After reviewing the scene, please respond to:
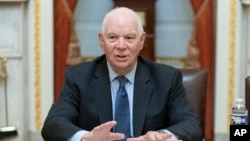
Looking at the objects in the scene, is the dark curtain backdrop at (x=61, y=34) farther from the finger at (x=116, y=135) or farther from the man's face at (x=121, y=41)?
the finger at (x=116, y=135)

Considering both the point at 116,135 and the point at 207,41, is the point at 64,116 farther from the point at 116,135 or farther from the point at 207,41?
the point at 207,41

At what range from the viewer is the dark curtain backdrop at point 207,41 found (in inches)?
175

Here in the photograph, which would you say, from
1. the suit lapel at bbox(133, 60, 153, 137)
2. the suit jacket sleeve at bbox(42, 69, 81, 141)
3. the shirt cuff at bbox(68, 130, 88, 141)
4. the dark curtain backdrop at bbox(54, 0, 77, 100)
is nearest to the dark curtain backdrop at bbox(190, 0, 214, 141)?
the dark curtain backdrop at bbox(54, 0, 77, 100)

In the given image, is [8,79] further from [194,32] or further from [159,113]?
[159,113]

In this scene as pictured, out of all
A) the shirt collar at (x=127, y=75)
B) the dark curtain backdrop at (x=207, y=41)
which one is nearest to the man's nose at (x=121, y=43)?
the shirt collar at (x=127, y=75)

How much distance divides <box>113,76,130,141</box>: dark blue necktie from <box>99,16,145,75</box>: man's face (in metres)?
0.08

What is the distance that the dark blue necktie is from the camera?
220 centimetres

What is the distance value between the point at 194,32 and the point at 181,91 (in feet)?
7.95

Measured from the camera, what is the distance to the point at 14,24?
14.6ft

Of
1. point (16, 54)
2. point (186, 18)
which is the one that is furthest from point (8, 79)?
point (186, 18)

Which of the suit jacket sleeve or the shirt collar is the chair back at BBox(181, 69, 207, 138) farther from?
the suit jacket sleeve

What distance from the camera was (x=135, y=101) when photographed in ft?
7.38

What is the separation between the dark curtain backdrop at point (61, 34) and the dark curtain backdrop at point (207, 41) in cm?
108

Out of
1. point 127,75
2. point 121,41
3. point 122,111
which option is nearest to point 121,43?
point 121,41
